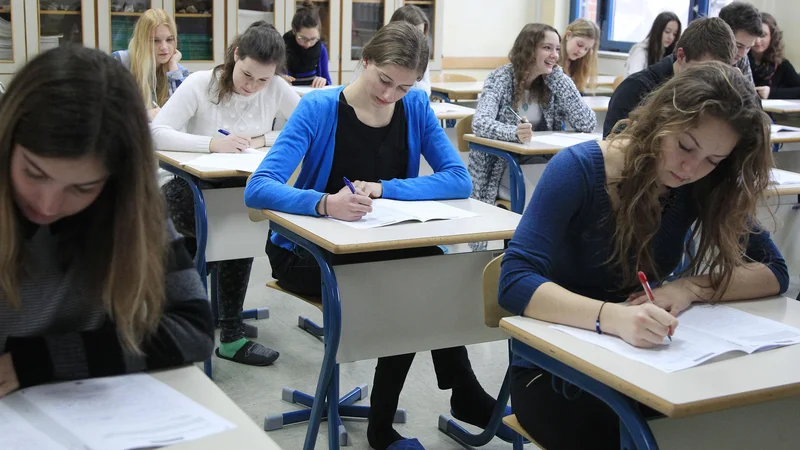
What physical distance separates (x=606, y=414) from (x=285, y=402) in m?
1.37

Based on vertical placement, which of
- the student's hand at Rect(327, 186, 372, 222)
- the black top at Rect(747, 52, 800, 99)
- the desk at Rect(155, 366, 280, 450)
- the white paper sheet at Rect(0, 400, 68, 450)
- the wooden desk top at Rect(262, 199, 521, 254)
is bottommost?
the desk at Rect(155, 366, 280, 450)

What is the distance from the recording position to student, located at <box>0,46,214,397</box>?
40.4 inches

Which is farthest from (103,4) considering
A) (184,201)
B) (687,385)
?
(687,385)

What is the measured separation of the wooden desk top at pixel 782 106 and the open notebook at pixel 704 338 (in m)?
3.89

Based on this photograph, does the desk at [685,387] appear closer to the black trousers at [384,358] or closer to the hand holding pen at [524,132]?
the black trousers at [384,358]

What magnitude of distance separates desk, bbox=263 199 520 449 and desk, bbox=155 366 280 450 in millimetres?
768

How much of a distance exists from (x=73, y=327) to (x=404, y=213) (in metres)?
1.14

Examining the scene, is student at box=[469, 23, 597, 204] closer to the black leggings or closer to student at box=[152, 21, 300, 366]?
student at box=[152, 21, 300, 366]

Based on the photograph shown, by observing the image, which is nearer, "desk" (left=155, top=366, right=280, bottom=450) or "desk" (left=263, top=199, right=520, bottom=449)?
"desk" (left=155, top=366, right=280, bottom=450)

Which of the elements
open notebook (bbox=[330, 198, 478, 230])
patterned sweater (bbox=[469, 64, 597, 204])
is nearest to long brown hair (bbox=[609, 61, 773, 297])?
open notebook (bbox=[330, 198, 478, 230])

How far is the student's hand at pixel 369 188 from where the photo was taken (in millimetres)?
2361

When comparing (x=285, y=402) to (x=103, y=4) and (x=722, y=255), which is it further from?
(x=103, y=4)

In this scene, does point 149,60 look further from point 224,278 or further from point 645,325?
point 645,325

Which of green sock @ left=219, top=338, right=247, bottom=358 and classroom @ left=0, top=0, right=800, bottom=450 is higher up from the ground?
classroom @ left=0, top=0, right=800, bottom=450
